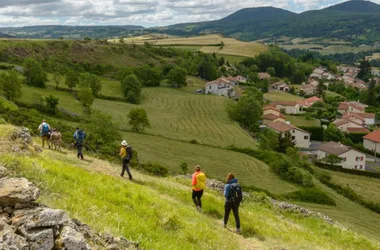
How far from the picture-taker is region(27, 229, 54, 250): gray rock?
591 centimetres

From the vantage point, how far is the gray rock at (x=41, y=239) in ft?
19.4

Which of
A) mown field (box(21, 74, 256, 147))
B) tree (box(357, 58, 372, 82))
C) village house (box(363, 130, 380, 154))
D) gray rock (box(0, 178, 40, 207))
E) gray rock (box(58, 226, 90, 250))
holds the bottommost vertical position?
village house (box(363, 130, 380, 154))

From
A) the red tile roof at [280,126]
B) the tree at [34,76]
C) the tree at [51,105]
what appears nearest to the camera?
the tree at [51,105]

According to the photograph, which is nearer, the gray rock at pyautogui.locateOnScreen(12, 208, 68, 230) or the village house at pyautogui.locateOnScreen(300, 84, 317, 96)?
the gray rock at pyautogui.locateOnScreen(12, 208, 68, 230)

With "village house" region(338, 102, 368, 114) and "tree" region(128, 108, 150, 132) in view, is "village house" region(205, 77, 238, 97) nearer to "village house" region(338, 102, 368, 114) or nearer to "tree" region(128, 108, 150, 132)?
"village house" region(338, 102, 368, 114)

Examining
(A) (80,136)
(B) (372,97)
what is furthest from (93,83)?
(B) (372,97)

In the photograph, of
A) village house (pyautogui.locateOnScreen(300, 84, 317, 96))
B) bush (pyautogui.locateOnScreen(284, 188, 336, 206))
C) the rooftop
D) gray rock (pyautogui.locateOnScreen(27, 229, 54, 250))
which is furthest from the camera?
village house (pyautogui.locateOnScreen(300, 84, 317, 96))

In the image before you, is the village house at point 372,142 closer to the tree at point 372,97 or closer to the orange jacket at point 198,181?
the tree at point 372,97

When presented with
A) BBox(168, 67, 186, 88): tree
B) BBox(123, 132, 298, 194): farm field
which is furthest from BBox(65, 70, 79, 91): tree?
BBox(168, 67, 186, 88): tree

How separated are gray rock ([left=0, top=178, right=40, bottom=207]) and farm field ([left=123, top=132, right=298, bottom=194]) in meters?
38.7

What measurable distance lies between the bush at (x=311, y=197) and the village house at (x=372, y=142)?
44224 millimetres

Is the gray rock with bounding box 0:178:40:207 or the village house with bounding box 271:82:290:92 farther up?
the gray rock with bounding box 0:178:40:207

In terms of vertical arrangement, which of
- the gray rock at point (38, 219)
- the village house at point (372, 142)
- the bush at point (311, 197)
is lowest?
the village house at point (372, 142)

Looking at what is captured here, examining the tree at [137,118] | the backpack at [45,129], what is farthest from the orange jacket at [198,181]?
the tree at [137,118]
